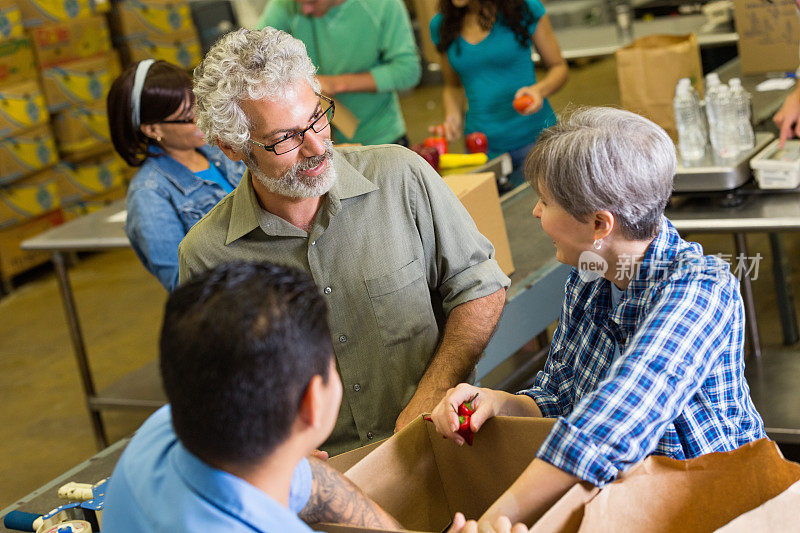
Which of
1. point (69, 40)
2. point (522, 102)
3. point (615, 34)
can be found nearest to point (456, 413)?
point (522, 102)

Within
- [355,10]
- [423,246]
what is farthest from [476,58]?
[423,246]

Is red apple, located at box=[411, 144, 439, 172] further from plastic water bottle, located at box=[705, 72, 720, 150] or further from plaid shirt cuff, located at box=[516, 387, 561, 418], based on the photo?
plaid shirt cuff, located at box=[516, 387, 561, 418]

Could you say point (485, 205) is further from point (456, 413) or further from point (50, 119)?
point (50, 119)

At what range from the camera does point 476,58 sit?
3547 mm

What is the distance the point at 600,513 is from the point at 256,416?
0.48 meters

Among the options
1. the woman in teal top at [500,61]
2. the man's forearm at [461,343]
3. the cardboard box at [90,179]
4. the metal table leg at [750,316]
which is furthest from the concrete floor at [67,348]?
the man's forearm at [461,343]

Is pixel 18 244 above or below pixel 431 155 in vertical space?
below

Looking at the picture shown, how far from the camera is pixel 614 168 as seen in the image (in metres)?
1.40

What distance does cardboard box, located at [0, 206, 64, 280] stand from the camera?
5.84 m

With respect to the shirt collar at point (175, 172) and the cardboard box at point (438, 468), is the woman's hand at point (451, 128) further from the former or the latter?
the cardboard box at point (438, 468)

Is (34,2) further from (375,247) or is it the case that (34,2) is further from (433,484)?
(433,484)

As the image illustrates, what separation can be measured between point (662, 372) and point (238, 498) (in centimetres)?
61

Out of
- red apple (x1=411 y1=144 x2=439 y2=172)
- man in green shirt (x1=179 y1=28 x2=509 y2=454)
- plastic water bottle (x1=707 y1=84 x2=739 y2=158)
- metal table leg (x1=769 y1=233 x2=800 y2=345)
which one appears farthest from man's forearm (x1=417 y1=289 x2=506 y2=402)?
metal table leg (x1=769 y1=233 x2=800 y2=345)

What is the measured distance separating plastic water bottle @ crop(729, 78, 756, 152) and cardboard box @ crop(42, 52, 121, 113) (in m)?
4.59
